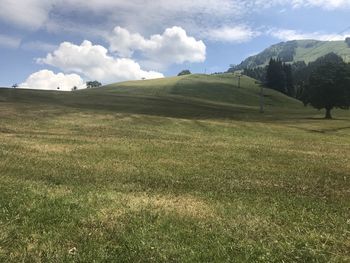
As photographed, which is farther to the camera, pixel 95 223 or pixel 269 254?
pixel 95 223

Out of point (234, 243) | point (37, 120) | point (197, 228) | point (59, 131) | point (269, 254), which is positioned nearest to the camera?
point (269, 254)

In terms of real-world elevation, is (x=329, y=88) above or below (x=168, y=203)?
above

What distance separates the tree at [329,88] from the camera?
3354 inches

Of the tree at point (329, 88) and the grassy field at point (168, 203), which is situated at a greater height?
the tree at point (329, 88)

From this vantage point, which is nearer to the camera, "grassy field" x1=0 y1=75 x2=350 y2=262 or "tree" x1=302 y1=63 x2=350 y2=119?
"grassy field" x1=0 y1=75 x2=350 y2=262

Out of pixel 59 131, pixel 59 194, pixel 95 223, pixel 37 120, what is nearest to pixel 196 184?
pixel 59 194

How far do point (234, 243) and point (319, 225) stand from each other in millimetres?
3341

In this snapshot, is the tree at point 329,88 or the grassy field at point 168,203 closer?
the grassy field at point 168,203

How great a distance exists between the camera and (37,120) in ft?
169

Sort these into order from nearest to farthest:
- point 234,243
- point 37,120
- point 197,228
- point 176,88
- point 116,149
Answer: point 234,243 < point 197,228 < point 116,149 < point 37,120 < point 176,88

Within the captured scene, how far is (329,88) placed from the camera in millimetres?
85500

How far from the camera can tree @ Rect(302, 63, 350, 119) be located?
85.2 metres

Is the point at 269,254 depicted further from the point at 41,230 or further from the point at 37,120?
the point at 37,120

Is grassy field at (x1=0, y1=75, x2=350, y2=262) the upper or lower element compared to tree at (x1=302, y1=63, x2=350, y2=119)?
lower
